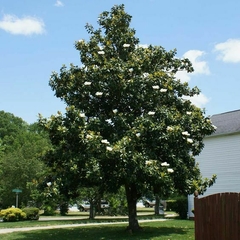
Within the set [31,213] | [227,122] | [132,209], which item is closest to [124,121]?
[132,209]

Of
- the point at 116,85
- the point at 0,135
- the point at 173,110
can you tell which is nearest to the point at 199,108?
the point at 173,110

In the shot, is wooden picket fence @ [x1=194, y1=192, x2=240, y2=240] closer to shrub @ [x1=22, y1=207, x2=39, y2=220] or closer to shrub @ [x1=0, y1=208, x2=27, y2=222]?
shrub @ [x1=0, y1=208, x2=27, y2=222]

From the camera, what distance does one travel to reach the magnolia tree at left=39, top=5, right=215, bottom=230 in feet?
45.9

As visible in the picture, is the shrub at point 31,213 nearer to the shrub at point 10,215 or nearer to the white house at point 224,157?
the shrub at point 10,215

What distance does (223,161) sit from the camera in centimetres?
2264

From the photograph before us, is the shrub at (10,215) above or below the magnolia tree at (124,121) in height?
below

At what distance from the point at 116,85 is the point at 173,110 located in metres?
2.61

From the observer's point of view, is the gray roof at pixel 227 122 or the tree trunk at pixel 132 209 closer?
the tree trunk at pixel 132 209

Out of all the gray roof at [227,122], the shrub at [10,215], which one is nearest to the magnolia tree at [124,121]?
the gray roof at [227,122]

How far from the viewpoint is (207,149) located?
2367cm

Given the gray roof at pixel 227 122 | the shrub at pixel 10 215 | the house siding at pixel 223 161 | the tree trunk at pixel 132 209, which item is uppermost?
the gray roof at pixel 227 122

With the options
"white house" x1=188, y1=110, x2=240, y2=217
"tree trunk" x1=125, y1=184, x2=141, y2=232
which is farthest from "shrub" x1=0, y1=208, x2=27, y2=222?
"white house" x1=188, y1=110, x2=240, y2=217

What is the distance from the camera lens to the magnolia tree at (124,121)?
551 inches

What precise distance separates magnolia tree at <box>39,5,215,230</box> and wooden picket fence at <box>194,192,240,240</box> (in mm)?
Answer: 5367
